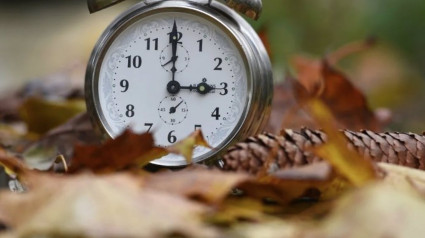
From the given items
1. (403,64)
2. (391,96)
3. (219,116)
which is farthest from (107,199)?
(403,64)

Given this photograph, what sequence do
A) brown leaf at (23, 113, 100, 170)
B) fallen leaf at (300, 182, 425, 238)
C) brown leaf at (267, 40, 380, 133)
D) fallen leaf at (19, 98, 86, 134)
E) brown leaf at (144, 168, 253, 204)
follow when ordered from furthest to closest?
fallen leaf at (19, 98, 86, 134) → brown leaf at (267, 40, 380, 133) → brown leaf at (23, 113, 100, 170) → brown leaf at (144, 168, 253, 204) → fallen leaf at (300, 182, 425, 238)

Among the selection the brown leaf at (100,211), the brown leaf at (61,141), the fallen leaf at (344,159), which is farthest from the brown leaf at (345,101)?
the brown leaf at (100,211)

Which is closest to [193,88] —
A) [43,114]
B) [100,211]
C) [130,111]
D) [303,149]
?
[130,111]

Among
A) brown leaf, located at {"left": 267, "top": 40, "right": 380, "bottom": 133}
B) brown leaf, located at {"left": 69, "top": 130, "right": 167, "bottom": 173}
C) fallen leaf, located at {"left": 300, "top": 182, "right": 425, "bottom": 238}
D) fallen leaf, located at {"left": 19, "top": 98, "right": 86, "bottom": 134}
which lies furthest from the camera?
fallen leaf, located at {"left": 19, "top": 98, "right": 86, "bottom": 134}

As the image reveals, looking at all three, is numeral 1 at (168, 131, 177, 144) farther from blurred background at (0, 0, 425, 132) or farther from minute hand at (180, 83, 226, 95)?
blurred background at (0, 0, 425, 132)

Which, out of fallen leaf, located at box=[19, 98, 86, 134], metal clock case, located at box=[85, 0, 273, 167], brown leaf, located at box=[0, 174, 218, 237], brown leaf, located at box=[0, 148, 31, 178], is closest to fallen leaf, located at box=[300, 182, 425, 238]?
brown leaf, located at box=[0, 174, 218, 237]

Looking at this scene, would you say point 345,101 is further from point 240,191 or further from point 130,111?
point 240,191
